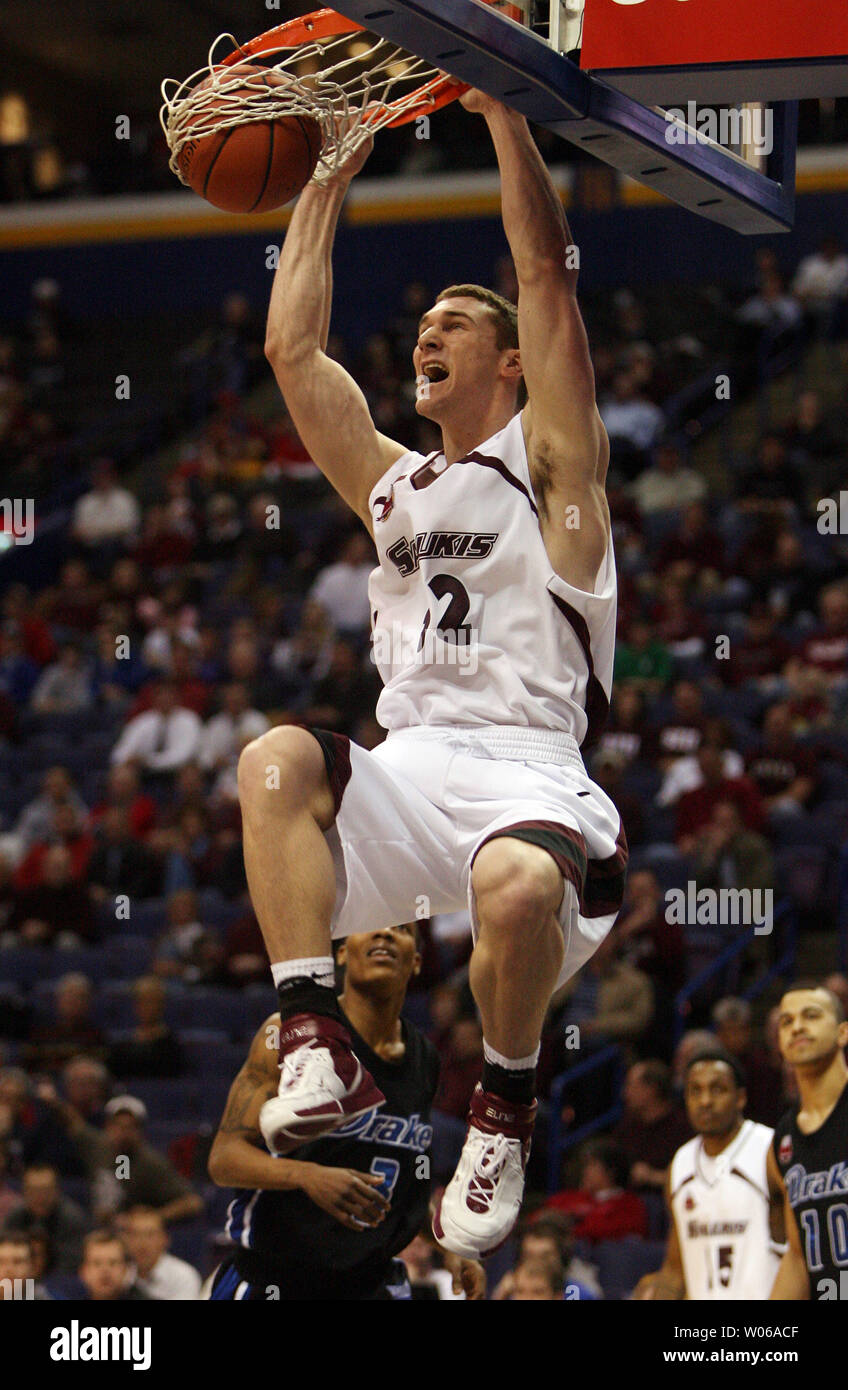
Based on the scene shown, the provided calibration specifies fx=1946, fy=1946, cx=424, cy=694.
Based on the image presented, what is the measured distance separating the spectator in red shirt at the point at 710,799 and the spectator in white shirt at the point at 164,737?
3757 millimetres

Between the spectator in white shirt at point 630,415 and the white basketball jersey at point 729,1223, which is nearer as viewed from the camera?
the white basketball jersey at point 729,1223

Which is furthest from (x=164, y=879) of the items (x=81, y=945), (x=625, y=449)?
(x=625, y=449)

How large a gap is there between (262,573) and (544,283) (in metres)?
11.5

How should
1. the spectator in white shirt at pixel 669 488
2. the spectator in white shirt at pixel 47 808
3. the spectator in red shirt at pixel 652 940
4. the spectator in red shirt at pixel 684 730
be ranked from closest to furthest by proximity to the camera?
the spectator in red shirt at pixel 652 940 < the spectator in red shirt at pixel 684 730 < the spectator in white shirt at pixel 47 808 < the spectator in white shirt at pixel 669 488

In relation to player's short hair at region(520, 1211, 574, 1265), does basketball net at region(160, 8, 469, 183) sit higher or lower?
higher

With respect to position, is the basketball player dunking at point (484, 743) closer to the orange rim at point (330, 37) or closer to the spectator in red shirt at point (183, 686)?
the orange rim at point (330, 37)

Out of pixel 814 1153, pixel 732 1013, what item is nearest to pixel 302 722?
pixel 732 1013

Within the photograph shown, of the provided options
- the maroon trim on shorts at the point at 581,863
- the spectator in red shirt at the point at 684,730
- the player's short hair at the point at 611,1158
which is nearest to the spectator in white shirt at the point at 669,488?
the spectator in red shirt at the point at 684,730

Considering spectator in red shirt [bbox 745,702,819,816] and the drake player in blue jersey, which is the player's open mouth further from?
spectator in red shirt [bbox 745,702,819,816]

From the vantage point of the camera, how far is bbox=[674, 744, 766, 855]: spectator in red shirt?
10703 millimetres

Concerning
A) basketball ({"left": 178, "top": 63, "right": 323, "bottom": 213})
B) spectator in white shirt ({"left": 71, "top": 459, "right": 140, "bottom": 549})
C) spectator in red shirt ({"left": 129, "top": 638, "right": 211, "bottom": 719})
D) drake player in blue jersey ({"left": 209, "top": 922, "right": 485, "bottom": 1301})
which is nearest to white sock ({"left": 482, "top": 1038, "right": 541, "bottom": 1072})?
drake player in blue jersey ({"left": 209, "top": 922, "right": 485, "bottom": 1301})

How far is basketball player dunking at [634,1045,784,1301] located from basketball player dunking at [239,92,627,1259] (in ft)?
8.56

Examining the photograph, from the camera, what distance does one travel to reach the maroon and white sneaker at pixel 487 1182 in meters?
3.98

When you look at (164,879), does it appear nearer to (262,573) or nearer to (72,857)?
(72,857)
